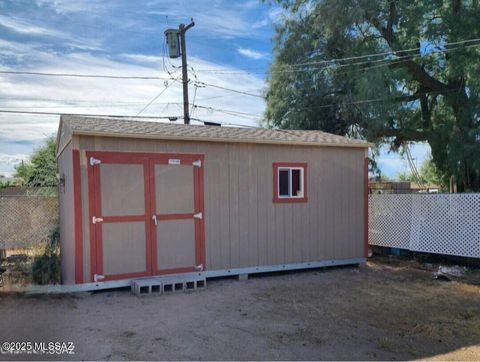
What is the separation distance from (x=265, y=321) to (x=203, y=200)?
2.56 metres

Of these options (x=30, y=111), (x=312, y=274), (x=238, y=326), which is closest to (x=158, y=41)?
(x=30, y=111)

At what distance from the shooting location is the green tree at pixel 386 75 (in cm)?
1007

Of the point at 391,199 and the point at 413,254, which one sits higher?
the point at 391,199

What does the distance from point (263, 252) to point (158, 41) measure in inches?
394

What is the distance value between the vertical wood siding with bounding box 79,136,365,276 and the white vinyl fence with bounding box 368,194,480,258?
128 centimetres

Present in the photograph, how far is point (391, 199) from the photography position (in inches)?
375

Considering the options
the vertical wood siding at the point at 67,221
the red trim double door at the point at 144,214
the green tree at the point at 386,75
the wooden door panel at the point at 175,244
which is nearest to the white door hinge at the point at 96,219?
the red trim double door at the point at 144,214

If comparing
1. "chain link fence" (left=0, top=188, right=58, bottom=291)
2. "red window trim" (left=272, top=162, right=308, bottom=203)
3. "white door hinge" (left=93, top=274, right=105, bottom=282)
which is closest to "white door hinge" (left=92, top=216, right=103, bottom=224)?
"white door hinge" (left=93, top=274, right=105, bottom=282)

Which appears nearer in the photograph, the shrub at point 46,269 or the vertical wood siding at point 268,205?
the shrub at point 46,269

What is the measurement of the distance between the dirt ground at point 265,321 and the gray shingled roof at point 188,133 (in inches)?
91.3

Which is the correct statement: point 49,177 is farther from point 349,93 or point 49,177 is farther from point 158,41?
point 349,93

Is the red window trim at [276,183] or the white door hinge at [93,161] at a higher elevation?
the white door hinge at [93,161]

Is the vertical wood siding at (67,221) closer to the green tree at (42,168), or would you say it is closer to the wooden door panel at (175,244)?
the wooden door panel at (175,244)

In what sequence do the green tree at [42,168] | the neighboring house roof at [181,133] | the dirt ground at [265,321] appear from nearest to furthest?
the dirt ground at [265,321] < the neighboring house roof at [181,133] < the green tree at [42,168]
